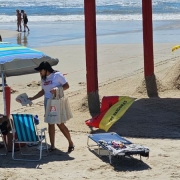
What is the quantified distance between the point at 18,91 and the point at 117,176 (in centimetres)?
687

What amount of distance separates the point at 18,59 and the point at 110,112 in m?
2.04

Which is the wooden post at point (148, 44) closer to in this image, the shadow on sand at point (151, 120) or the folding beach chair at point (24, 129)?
the shadow on sand at point (151, 120)

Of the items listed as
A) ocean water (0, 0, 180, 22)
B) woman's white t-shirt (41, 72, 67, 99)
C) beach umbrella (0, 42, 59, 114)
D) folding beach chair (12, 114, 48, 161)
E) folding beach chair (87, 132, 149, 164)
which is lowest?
ocean water (0, 0, 180, 22)

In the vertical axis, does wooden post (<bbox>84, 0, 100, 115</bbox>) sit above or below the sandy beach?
above

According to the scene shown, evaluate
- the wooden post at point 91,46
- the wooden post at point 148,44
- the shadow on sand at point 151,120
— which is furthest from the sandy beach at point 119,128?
the wooden post at point 91,46

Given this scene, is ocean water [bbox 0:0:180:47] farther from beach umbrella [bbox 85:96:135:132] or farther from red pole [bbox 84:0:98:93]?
beach umbrella [bbox 85:96:135:132]

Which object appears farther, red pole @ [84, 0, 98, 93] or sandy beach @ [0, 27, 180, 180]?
red pole @ [84, 0, 98, 93]

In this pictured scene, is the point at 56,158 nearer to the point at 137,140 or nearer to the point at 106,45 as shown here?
the point at 137,140

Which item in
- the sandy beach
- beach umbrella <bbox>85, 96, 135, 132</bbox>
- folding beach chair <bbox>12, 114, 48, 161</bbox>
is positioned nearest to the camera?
the sandy beach

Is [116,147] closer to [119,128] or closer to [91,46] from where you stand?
[119,128]

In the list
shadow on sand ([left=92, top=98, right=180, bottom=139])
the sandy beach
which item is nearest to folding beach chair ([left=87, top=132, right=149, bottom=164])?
the sandy beach

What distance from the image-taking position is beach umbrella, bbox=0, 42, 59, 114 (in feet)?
27.3

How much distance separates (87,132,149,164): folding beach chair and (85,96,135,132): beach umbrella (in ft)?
2.94

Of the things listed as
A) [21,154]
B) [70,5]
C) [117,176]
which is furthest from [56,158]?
[70,5]
